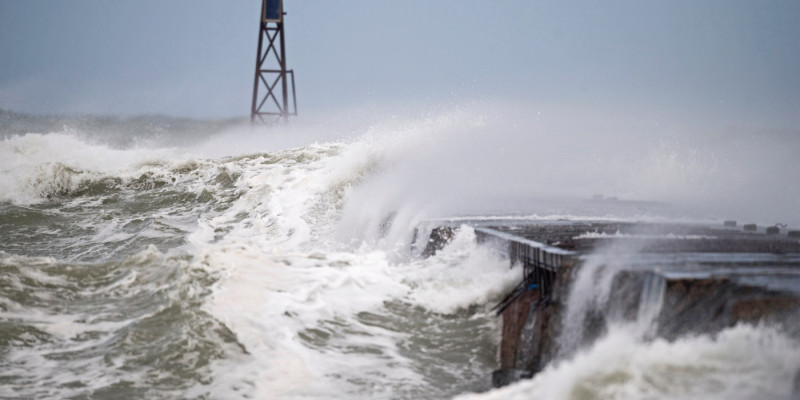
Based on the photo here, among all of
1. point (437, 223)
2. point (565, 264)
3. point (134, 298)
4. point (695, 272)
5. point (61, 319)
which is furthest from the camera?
point (437, 223)

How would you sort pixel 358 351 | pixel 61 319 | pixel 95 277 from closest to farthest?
1. pixel 358 351
2. pixel 61 319
3. pixel 95 277

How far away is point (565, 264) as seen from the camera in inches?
210

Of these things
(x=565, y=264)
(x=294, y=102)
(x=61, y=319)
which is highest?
(x=294, y=102)

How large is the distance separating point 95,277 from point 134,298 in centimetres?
104

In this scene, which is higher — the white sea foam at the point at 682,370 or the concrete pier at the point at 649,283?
the concrete pier at the point at 649,283

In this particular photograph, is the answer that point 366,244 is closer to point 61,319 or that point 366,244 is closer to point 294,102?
point 61,319

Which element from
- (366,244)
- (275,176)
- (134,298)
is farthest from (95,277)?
(275,176)

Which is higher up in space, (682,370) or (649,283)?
(649,283)

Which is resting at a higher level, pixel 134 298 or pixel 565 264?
pixel 565 264

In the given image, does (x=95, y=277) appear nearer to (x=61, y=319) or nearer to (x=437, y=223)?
(x=61, y=319)

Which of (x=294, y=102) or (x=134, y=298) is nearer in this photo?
(x=134, y=298)

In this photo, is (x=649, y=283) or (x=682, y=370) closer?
(x=682, y=370)

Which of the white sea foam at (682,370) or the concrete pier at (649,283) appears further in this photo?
the concrete pier at (649,283)

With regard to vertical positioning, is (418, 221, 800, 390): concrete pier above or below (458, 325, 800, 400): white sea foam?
above
